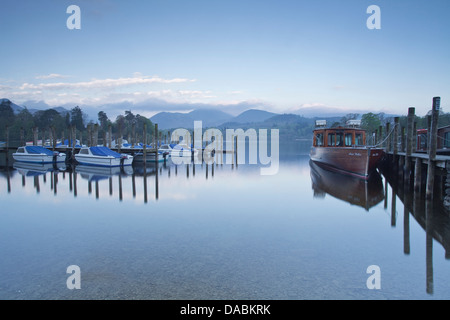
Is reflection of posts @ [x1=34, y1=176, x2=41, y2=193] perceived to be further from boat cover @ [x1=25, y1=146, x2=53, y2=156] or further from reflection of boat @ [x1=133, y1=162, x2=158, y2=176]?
boat cover @ [x1=25, y1=146, x2=53, y2=156]

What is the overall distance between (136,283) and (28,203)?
1191 cm

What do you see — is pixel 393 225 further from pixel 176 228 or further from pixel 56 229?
pixel 56 229

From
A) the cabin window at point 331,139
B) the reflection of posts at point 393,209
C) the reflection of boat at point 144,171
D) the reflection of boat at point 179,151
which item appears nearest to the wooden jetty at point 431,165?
the reflection of posts at point 393,209

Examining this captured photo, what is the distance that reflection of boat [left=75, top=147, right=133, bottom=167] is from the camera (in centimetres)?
3127

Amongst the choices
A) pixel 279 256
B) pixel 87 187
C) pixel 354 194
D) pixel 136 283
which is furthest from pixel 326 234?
pixel 87 187

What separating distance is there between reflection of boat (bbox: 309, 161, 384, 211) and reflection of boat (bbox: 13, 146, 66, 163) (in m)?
29.0

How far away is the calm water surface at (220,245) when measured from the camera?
6.42 meters

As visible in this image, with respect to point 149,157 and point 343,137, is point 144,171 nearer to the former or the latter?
point 149,157

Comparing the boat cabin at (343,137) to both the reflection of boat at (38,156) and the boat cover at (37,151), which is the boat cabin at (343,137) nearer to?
the reflection of boat at (38,156)

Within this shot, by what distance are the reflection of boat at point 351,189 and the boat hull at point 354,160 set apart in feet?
2.05

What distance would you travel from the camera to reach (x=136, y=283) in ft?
21.5

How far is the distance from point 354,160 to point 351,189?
12.2 feet

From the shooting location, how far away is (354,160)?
22.6 m
